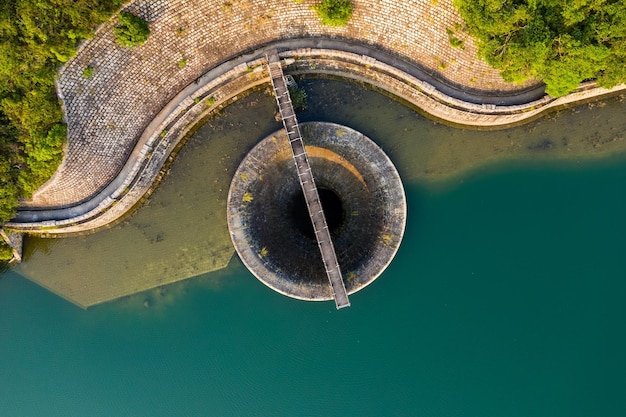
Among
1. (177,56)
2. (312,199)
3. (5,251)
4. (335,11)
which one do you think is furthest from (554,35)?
(5,251)

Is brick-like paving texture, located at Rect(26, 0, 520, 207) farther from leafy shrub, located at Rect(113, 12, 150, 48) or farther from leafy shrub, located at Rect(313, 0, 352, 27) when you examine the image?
leafy shrub, located at Rect(313, 0, 352, 27)

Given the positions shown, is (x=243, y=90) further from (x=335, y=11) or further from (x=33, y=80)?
(x=33, y=80)

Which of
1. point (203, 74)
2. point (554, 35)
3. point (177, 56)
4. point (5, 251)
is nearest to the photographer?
point (554, 35)

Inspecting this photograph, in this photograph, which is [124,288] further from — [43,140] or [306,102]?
[306,102]

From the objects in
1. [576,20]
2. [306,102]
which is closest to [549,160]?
[576,20]

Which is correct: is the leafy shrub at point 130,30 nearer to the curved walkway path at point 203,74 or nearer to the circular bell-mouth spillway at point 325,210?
the curved walkway path at point 203,74

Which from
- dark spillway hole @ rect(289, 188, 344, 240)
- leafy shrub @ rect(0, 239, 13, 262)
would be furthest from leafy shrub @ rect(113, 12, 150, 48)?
leafy shrub @ rect(0, 239, 13, 262)
